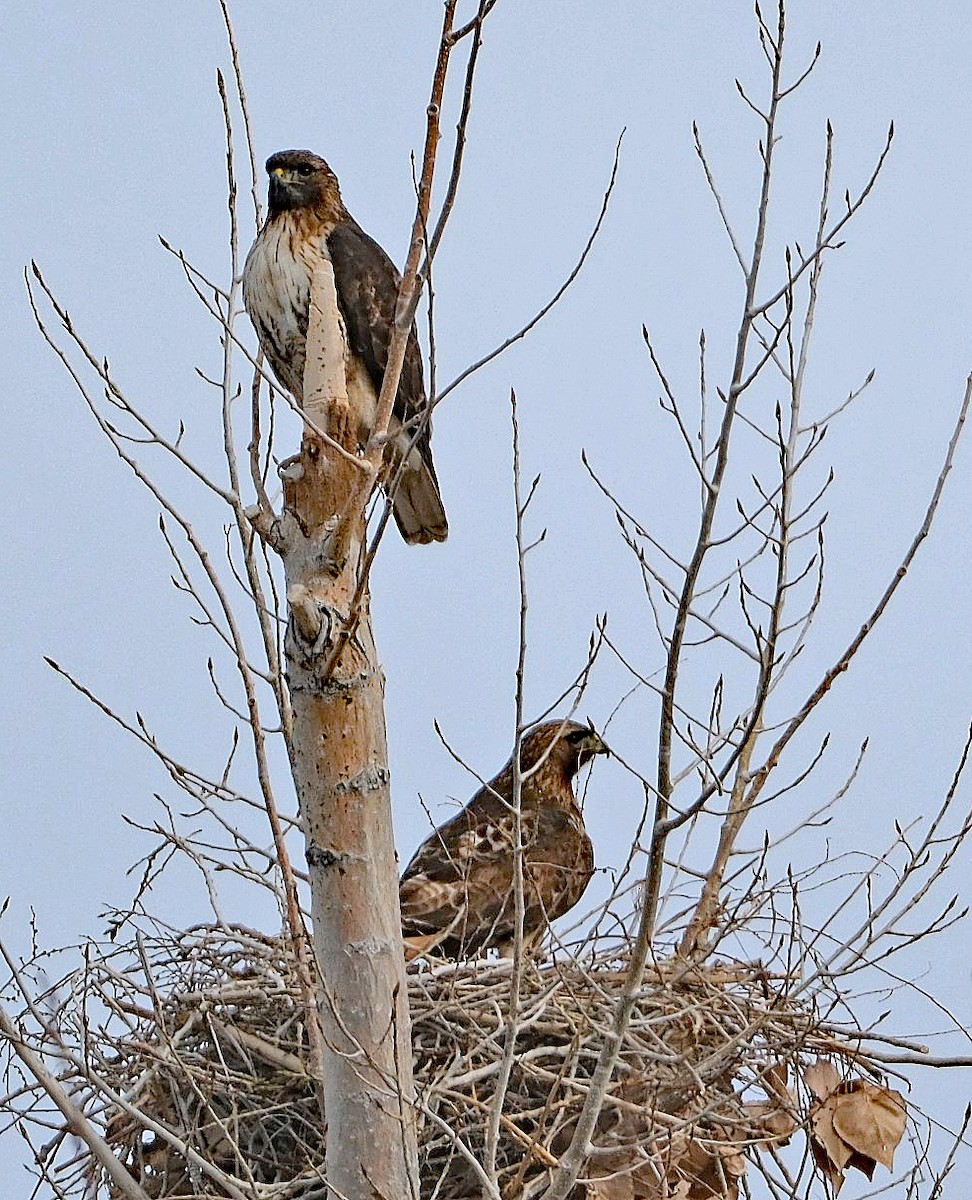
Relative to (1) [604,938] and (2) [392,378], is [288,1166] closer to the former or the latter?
(1) [604,938]

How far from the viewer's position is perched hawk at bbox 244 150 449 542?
19.4 feet

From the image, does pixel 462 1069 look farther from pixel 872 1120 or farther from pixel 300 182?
pixel 300 182

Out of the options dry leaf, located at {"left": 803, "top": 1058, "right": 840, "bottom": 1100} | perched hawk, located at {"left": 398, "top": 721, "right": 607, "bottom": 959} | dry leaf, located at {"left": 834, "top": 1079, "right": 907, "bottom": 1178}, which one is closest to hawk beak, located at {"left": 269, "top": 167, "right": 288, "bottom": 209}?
perched hawk, located at {"left": 398, "top": 721, "right": 607, "bottom": 959}

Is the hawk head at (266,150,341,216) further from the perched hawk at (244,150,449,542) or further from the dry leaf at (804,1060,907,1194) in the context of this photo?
the dry leaf at (804,1060,907,1194)

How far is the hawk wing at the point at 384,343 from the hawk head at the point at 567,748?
101 centimetres

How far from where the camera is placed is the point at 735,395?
10.9ft

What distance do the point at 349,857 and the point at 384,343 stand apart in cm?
268

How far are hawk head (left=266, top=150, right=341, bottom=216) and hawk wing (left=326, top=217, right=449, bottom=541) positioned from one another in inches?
5.4

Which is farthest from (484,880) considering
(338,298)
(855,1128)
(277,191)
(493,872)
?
(277,191)

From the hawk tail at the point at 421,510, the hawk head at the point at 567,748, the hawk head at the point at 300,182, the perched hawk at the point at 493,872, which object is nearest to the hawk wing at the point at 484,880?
the perched hawk at the point at 493,872

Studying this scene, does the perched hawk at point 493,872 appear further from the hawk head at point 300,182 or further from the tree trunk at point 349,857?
the hawk head at point 300,182

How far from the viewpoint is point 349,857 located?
3.67 meters

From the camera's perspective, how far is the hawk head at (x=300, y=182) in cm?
627

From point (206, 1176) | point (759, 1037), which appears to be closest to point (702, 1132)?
point (759, 1037)
